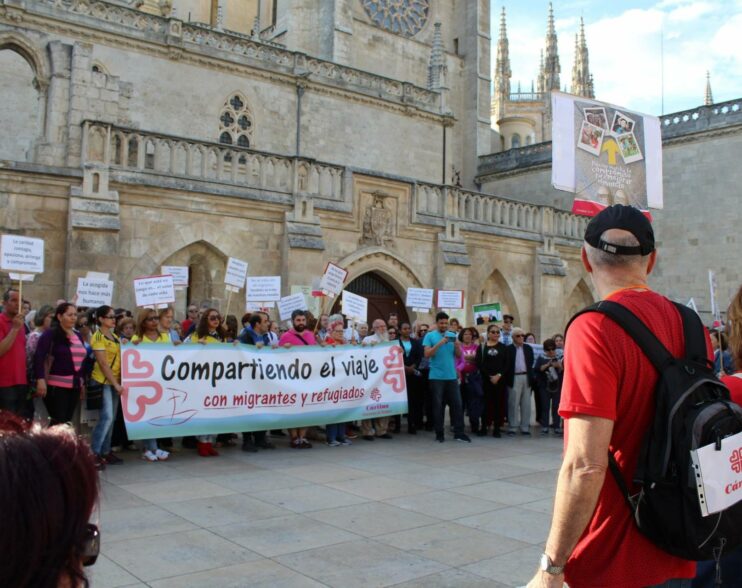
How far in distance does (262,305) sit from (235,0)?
1061 inches

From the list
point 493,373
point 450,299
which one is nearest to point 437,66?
point 450,299

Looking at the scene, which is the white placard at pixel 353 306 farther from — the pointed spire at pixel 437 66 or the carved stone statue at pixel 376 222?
the pointed spire at pixel 437 66

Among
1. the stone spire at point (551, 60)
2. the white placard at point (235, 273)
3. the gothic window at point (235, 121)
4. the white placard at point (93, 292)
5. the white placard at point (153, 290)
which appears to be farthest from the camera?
the stone spire at point (551, 60)

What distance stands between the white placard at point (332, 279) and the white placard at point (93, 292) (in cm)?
364

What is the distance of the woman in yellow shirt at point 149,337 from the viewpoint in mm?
8914

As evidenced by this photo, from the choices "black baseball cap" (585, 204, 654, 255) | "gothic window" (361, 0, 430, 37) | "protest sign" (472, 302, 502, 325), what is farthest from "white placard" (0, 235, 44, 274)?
"gothic window" (361, 0, 430, 37)

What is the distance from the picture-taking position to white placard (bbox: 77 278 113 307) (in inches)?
457

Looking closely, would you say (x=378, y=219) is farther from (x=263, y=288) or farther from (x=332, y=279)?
(x=263, y=288)

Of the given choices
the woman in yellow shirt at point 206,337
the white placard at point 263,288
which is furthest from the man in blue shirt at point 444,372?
the woman in yellow shirt at point 206,337

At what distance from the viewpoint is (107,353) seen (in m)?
8.82

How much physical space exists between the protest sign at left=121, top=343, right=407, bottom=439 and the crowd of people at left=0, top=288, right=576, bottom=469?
8.1 inches

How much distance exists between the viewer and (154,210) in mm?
14570

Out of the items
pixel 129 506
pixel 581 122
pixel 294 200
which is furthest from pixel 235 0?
pixel 129 506

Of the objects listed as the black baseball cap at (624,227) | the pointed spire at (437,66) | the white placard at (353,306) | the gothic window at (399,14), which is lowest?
the black baseball cap at (624,227)
